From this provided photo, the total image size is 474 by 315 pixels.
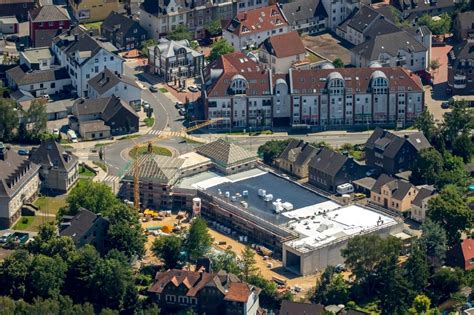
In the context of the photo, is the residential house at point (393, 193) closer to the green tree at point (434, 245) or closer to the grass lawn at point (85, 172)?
the green tree at point (434, 245)

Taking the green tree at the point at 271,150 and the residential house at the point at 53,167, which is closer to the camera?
the residential house at the point at 53,167

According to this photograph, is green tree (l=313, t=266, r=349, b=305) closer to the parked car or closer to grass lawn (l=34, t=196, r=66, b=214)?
grass lawn (l=34, t=196, r=66, b=214)

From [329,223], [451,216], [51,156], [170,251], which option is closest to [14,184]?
[51,156]

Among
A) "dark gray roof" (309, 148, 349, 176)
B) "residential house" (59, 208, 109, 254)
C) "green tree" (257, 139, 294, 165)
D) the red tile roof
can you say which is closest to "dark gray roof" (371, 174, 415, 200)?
"dark gray roof" (309, 148, 349, 176)

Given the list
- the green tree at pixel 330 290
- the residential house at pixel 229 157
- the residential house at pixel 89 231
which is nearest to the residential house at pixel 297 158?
the residential house at pixel 229 157

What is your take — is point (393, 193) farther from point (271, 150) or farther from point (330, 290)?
point (330, 290)

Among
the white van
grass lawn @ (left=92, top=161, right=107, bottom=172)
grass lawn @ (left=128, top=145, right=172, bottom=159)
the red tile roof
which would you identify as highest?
grass lawn @ (left=128, top=145, right=172, bottom=159)
